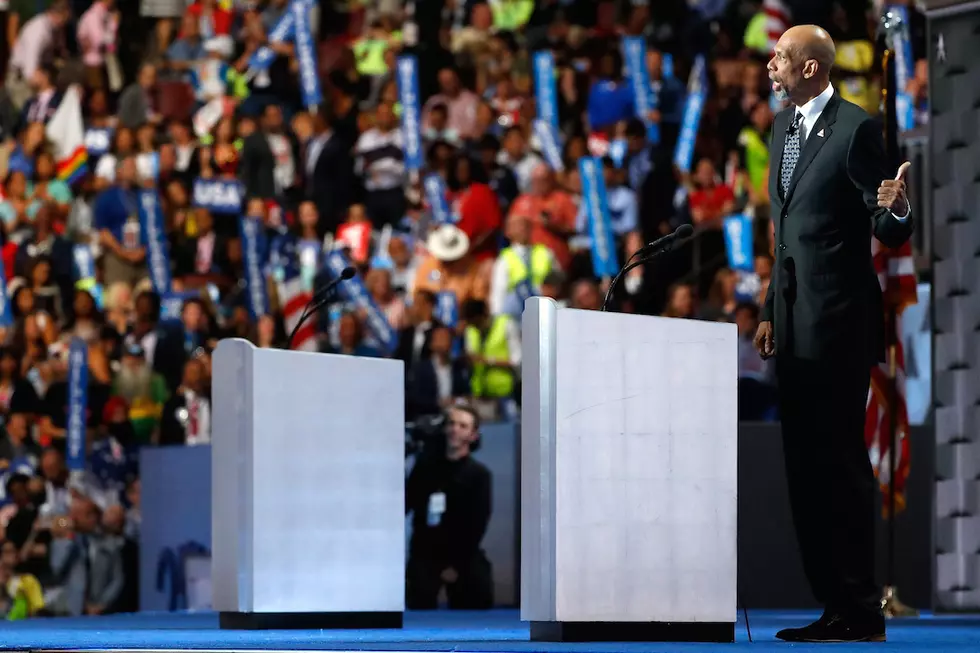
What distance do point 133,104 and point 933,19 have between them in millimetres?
10009

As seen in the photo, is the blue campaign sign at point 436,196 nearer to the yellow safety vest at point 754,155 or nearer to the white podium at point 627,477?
the yellow safety vest at point 754,155

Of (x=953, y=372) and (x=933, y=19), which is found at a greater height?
(x=933, y=19)

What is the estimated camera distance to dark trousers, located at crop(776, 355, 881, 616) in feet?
20.2

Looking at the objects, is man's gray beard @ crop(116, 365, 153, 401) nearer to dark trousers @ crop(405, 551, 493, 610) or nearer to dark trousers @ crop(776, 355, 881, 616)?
dark trousers @ crop(405, 551, 493, 610)

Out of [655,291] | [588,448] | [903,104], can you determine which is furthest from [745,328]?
[588,448]

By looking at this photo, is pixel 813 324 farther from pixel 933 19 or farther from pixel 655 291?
pixel 655 291

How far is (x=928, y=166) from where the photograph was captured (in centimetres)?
827

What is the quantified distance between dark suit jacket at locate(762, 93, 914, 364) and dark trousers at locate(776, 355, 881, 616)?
9cm

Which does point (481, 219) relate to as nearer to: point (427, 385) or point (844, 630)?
point (427, 385)

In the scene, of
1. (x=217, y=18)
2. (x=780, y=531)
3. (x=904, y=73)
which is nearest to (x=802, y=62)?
(x=780, y=531)

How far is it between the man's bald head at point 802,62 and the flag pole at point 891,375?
8.88ft

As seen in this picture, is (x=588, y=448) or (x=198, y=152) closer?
(x=588, y=448)

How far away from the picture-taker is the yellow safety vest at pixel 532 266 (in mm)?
13914

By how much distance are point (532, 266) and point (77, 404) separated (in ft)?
11.5
